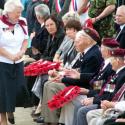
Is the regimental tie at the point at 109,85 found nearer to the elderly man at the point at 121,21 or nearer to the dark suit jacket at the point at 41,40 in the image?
the elderly man at the point at 121,21

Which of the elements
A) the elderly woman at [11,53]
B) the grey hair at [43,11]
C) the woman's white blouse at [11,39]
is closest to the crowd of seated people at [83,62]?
the grey hair at [43,11]

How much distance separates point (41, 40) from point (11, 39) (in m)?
1.61

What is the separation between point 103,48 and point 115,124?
1302 mm

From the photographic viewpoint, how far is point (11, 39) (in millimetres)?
6797

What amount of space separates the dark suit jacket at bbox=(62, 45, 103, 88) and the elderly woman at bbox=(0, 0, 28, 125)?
0.98 m

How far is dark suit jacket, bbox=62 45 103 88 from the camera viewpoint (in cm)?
623

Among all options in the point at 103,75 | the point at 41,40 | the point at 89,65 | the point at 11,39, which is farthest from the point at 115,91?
the point at 41,40

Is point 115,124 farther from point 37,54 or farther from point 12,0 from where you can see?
point 37,54

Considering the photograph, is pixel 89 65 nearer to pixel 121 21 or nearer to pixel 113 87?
pixel 113 87

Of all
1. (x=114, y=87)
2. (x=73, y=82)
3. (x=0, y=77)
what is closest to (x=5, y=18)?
(x=0, y=77)

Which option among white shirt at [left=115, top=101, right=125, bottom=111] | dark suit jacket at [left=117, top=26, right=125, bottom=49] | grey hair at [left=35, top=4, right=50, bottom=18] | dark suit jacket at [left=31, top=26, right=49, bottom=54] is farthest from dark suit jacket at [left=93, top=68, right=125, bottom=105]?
grey hair at [left=35, top=4, right=50, bottom=18]

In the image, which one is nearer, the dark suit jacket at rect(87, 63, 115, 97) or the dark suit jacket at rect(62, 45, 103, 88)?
the dark suit jacket at rect(87, 63, 115, 97)

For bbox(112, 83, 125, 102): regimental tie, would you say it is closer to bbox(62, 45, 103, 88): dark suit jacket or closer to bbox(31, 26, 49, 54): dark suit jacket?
bbox(62, 45, 103, 88): dark suit jacket

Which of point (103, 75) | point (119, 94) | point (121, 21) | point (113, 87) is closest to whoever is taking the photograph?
point (119, 94)
